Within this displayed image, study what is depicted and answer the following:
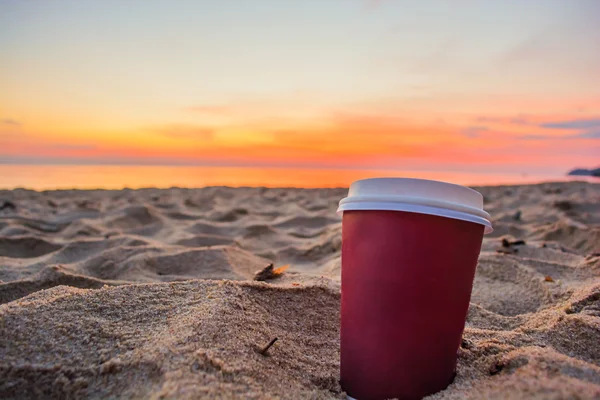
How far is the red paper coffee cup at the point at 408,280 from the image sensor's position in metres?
1.20

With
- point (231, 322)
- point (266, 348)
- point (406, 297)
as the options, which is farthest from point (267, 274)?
point (406, 297)

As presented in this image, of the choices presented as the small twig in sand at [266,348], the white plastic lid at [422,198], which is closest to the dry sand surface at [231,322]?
the small twig in sand at [266,348]

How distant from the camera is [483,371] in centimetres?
129

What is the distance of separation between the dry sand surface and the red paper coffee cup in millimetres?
106

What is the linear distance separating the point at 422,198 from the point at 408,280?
212mm

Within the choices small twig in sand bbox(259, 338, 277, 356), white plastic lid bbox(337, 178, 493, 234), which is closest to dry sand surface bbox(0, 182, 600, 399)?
small twig in sand bbox(259, 338, 277, 356)

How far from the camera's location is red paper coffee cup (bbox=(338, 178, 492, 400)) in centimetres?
120

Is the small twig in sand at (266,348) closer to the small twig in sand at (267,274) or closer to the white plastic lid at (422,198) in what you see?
the white plastic lid at (422,198)

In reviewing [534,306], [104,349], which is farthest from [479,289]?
[104,349]

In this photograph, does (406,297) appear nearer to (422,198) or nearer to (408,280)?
(408,280)

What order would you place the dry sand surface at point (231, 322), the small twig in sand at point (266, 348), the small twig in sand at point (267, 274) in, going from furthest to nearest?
1. the small twig in sand at point (267, 274)
2. the small twig in sand at point (266, 348)
3. the dry sand surface at point (231, 322)

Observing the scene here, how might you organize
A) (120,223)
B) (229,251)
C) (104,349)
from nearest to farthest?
(104,349), (229,251), (120,223)

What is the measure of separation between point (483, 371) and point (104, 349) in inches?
40.3

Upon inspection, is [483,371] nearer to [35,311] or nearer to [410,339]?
[410,339]
